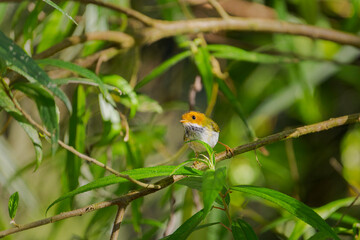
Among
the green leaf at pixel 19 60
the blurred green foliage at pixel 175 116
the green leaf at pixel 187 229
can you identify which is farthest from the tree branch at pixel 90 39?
the green leaf at pixel 187 229

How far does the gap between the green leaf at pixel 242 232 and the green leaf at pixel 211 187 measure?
10.2 inches

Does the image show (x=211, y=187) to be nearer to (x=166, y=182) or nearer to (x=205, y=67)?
(x=166, y=182)

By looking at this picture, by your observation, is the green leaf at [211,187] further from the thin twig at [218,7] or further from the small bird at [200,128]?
the thin twig at [218,7]

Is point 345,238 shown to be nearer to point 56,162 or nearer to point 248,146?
point 248,146

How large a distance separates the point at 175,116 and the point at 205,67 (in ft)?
3.45

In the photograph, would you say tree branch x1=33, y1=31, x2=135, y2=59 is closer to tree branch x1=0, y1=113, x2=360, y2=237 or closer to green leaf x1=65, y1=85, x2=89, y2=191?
green leaf x1=65, y1=85, x2=89, y2=191

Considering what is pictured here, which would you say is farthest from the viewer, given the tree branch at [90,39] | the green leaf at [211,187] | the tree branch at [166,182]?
the tree branch at [90,39]

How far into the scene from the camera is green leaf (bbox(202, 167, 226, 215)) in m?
0.69

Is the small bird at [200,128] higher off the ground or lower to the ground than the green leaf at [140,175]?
higher

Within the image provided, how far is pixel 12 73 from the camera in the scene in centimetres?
118

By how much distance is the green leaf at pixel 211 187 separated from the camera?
2.26 ft

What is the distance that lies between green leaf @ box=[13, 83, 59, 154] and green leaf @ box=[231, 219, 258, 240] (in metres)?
0.40

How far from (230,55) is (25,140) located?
1.28 metres

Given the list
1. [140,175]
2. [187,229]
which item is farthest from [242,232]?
[140,175]
